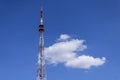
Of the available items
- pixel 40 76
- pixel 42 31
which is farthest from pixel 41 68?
pixel 42 31

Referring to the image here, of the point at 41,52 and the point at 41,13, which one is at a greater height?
the point at 41,13

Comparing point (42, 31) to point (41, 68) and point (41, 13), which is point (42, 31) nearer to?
point (41, 13)

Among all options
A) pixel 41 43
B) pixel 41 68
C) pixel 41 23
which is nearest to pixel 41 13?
pixel 41 23

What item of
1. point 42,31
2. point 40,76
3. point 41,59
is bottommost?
point 40,76

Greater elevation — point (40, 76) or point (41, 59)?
point (41, 59)

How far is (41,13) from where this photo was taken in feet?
358

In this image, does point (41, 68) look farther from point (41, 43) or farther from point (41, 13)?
point (41, 13)

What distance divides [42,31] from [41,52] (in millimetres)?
7895

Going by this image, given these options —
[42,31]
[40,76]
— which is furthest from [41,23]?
[40,76]

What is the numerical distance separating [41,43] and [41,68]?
945 centimetres

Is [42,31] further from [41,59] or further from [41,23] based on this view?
[41,59]

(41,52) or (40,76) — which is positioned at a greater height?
(41,52)

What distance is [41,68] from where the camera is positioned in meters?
109

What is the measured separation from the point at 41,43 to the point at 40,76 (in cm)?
1254
